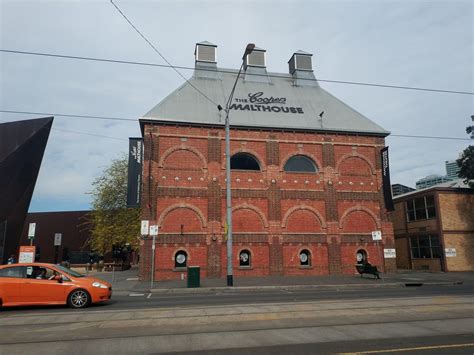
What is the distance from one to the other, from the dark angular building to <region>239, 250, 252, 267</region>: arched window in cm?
1529

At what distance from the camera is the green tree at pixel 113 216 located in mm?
36844

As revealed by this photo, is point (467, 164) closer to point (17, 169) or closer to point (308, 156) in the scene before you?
point (308, 156)

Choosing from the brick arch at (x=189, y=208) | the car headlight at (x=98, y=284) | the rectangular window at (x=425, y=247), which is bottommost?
the car headlight at (x=98, y=284)

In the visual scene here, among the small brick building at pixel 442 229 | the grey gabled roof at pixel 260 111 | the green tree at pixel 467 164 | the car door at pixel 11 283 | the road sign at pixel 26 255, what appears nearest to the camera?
the car door at pixel 11 283

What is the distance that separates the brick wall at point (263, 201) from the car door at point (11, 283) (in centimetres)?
1219

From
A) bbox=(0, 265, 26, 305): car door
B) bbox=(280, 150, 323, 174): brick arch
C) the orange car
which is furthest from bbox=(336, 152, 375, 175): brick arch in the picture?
bbox=(0, 265, 26, 305): car door

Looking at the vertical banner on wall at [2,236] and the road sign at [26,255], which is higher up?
the vertical banner on wall at [2,236]

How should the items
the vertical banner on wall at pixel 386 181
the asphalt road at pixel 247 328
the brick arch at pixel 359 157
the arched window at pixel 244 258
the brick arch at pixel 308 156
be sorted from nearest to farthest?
the asphalt road at pixel 247 328, the arched window at pixel 244 258, the brick arch at pixel 308 156, the vertical banner on wall at pixel 386 181, the brick arch at pixel 359 157

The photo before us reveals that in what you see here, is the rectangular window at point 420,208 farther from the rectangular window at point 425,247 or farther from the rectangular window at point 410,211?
the rectangular window at point 425,247

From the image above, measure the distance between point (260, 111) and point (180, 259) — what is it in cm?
1224

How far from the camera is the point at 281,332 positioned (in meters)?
7.60

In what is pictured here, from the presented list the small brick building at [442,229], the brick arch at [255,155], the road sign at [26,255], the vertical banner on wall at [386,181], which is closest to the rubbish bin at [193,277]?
the road sign at [26,255]

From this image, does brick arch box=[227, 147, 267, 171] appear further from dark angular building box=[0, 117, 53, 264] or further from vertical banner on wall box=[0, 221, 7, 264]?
vertical banner on wall box=[0, 221, 7, 264]

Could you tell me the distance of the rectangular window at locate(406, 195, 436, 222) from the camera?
30219 mm
